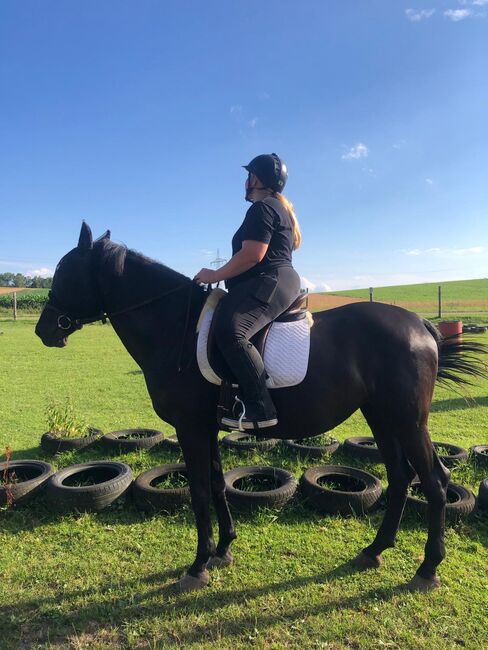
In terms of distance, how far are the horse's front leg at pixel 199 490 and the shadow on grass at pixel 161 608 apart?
0.11 metres

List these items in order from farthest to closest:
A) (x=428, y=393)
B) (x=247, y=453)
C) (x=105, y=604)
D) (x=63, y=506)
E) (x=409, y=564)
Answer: (x=247, y=453), (x=63, y=506), (x=409, y=564), (x=428, y=393), (x=105, y=604)

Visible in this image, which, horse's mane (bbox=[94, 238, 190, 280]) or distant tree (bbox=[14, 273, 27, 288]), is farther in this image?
distant tree (bbox=[14, 273, 27, 288])

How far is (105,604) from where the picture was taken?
3.14 m

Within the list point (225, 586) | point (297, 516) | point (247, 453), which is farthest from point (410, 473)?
point (247, 453)

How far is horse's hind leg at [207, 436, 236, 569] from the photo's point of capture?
3.65 meters

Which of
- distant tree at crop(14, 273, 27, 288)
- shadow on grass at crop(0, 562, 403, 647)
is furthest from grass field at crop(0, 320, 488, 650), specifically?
distant tree at crop(14, 273, 27, 288)

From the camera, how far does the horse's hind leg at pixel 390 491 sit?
3.61 metres

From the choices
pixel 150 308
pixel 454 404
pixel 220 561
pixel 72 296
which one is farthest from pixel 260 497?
pixel 454 404

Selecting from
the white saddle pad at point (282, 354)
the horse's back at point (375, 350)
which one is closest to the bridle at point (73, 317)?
the white saddle pad at point (282, 354)

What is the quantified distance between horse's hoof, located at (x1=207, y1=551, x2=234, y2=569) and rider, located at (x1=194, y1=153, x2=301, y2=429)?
143 cm

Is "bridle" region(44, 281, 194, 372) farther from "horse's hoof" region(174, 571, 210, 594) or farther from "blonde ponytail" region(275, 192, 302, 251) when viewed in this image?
"horse's hoof" region(174, 571, 210, 594)

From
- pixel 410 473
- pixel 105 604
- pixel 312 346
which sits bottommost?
pixel 105 604

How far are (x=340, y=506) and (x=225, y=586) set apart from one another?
1.56m

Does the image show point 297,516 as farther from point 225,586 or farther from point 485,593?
point 485,593
